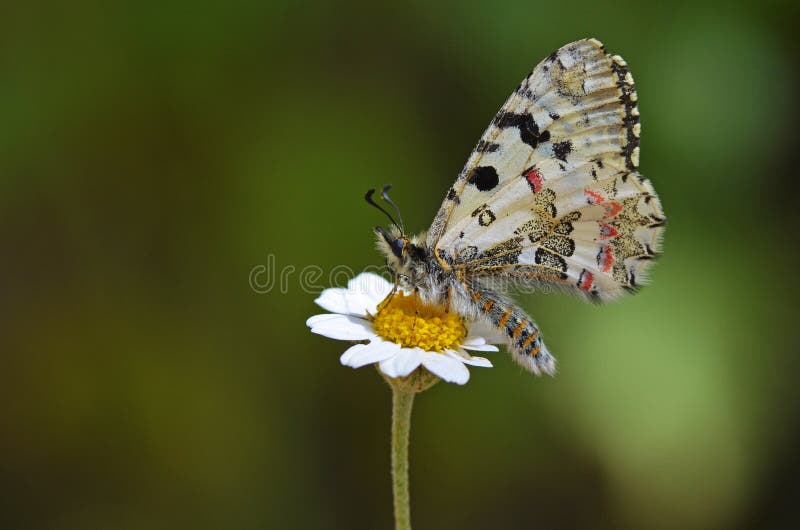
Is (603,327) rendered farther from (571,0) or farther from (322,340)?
(571,0)

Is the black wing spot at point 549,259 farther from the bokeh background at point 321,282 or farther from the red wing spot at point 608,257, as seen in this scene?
the bokeh background at point 321,282

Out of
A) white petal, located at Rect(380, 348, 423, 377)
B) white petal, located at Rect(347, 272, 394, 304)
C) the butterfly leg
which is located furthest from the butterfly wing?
white petal, located at Rect(380, 348, 423, 377)

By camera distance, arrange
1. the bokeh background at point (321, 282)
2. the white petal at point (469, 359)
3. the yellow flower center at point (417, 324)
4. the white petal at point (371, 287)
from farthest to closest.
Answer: the bokeh background at point (321, 282) → the white petal at point (371, 287) → the yellow flower center at point (417, 324) → the white petal at point (469, 359)

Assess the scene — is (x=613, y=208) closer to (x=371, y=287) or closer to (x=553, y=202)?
(x=553, y=202)

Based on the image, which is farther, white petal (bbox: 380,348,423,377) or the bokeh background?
the bokeh background

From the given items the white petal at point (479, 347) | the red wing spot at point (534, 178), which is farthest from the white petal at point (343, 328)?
the red wing spot at point (534, 178)

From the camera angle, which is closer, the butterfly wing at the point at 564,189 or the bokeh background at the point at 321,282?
the butterfly wing at the point at 564,189

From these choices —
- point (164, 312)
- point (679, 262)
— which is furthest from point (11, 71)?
point (679, 262)

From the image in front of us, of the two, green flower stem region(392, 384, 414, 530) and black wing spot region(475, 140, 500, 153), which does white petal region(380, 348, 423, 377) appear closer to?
green flower stem region(392, 384, 414, 530)

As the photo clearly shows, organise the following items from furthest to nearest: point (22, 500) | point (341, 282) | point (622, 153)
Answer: point (341, 282)
point (22, 500)
point (622, 153)
